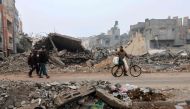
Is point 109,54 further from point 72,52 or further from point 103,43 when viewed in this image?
point 103,43

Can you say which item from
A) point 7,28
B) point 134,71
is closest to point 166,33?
point 7,28

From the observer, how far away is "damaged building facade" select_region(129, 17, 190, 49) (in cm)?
8862

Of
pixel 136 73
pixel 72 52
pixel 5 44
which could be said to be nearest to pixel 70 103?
pixel 136 73

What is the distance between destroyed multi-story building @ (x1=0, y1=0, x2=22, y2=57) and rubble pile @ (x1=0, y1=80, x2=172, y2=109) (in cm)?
3574

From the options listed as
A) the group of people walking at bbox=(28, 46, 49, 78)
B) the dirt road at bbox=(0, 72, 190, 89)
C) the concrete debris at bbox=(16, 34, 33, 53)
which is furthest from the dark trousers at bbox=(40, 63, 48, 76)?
the concrete debris at bbox=(16, 34, 33, 53)

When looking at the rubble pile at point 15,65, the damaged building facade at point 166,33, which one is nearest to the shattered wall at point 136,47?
the rubble pile at point 15,65

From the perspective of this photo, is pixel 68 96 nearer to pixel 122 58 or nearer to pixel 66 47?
pixel 122 58

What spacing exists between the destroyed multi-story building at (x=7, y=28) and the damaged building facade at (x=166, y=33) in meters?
30.6

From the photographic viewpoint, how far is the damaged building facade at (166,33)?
88625 millimetres

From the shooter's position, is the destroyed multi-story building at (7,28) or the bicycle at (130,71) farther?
the destroyed multi-story building at (7,28)

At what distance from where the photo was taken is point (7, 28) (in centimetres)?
5950

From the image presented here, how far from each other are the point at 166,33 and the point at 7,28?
37.9 m

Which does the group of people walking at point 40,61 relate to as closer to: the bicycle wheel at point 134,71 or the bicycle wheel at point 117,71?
the bicycle wheel at point 117,71

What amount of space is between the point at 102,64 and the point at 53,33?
23.2 ft
